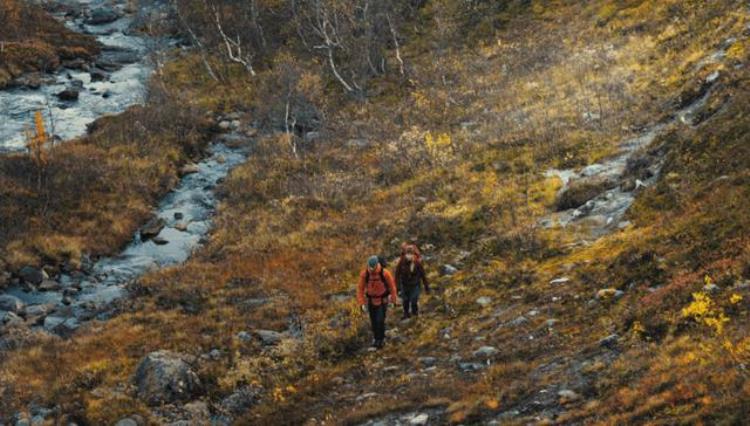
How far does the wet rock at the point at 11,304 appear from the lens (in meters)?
23.2

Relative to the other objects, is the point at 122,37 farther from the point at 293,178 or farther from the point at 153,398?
the point at 153,398

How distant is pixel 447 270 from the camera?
2048cm

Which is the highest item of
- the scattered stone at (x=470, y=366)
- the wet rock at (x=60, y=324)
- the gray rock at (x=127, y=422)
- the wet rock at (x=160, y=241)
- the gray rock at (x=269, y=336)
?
the scattered stone at (x=470, y=366)

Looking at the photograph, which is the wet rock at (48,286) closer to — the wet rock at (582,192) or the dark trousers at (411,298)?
the dark trousers at (411,298)

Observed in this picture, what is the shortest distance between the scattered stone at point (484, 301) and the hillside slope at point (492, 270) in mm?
227

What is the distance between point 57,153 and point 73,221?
25.8 feet

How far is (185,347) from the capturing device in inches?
711

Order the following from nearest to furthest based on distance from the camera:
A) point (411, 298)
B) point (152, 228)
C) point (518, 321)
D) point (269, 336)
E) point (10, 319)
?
point (518, 321) < point (411, 298) < point (269, 336) < point (10, 319) < point (152, 228)

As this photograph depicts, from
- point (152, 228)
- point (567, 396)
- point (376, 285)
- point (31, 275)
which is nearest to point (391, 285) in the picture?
point (376, 285)

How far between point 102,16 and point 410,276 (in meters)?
67.3

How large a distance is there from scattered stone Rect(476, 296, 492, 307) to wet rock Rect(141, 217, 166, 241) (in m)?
18.4

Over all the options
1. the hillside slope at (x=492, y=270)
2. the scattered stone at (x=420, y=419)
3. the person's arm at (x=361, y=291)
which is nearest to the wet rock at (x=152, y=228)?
the hillside slope at (x=492, y=270)

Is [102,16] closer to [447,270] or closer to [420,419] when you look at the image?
[447,270]

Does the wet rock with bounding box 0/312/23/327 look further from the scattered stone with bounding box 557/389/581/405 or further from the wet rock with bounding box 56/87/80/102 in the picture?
the wet rock with bounding box 56/87/80/102
